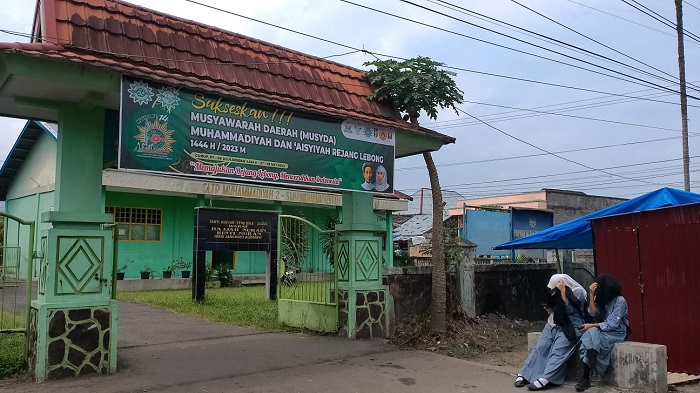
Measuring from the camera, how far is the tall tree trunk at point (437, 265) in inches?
401

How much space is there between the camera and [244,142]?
764cm

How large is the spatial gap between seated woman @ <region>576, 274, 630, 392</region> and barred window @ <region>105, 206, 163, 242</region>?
18.7 metres

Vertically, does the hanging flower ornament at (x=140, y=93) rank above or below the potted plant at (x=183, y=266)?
above

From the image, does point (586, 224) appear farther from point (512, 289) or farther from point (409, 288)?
point (409, 288)

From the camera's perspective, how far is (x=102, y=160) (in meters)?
7.11

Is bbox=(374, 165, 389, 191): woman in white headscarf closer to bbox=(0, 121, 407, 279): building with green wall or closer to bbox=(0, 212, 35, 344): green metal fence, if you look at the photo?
bbox=(0, 212, 35, 344): green metal fence

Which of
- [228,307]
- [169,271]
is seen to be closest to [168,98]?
[228,307]

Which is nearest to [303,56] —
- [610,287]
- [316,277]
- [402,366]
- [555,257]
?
[316,277]

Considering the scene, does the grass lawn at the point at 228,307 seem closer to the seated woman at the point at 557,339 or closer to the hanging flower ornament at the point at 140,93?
the seated woman at the point at 557,339

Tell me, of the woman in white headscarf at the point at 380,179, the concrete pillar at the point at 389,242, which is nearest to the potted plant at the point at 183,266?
the concrete pillar at the point at 389,242

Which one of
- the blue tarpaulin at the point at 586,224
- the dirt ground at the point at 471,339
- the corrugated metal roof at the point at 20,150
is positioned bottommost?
the dirt ground at the point at 471,339

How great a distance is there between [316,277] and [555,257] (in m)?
7.04

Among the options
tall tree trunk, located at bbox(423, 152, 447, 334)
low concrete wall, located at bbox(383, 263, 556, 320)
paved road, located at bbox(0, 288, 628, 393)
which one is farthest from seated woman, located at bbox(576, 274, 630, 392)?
low concrete wall, located at bbox(383, 263, 556, 320)

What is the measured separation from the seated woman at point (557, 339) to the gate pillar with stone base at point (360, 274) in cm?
308
